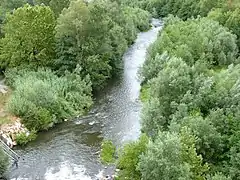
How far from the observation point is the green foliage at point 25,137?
3844 cm

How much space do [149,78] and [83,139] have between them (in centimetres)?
1404

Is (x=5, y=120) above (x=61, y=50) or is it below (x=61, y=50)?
below

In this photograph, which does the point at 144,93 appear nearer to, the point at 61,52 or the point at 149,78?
the point at 149,78

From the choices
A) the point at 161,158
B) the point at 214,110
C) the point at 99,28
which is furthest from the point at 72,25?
the point at 161,158

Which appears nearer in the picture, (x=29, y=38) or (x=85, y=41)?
(x=29, y=38)

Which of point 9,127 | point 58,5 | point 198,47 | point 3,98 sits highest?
point 58,5

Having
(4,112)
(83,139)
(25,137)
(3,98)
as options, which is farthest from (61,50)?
(83,139)

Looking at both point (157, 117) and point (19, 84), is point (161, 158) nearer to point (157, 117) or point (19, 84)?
point (157, 117)

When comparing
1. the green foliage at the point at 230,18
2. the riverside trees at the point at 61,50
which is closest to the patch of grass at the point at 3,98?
the riverside trees at the point at 61,50

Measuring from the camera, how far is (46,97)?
4350 centimetres

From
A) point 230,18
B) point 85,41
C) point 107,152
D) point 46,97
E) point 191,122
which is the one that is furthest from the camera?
point 230,18

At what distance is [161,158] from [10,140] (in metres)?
16.4

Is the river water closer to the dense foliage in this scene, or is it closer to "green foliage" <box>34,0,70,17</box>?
the dense foliage

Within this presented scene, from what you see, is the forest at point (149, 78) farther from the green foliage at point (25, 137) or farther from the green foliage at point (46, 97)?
the green foliage at point (25, 137)
